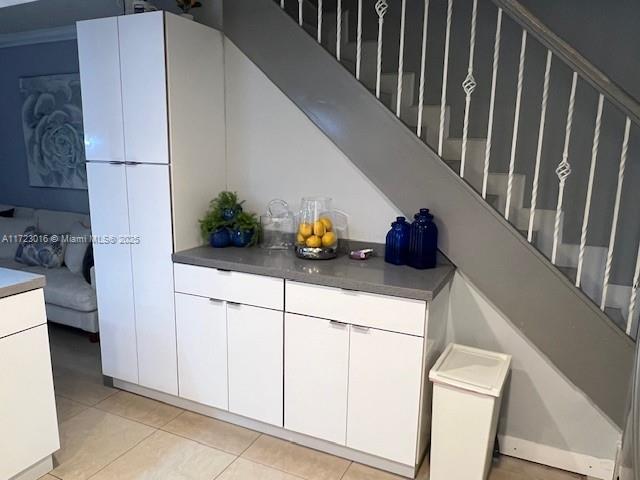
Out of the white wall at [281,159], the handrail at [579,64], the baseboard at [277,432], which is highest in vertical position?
the handrail at [579,64]

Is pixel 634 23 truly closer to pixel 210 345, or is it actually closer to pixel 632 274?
pixel 632 274

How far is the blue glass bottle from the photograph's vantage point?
2250mm

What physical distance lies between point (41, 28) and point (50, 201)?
1.62 m

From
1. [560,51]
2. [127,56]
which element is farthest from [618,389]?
[127,56]

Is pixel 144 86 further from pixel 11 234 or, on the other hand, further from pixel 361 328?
pixel 11 234

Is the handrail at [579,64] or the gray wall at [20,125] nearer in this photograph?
the handrail at [579,64]

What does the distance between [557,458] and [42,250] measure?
13.0 ft

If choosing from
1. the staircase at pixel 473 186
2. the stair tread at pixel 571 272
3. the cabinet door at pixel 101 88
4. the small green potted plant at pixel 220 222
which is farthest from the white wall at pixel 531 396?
the cabinet door at pixel 101 88

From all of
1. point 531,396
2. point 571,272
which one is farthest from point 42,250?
point 571,272

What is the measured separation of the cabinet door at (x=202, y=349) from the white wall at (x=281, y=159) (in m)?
0.73

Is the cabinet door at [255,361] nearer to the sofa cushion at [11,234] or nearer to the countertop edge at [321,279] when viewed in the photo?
the countertop edge at [321,279]

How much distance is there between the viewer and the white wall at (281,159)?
253cm

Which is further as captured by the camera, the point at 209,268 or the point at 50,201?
the point at 50,201

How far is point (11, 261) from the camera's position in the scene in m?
4.09
